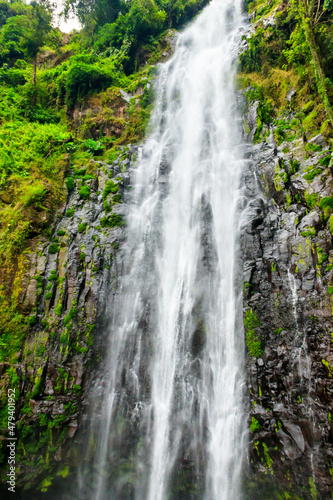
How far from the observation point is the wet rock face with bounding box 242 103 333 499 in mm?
6668

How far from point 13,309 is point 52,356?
2013 millimetres

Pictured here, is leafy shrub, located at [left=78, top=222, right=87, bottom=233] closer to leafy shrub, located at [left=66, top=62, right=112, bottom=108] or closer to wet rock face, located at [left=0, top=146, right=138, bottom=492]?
wet rock face, located at [left=0, top=146, right=138, bottom=492]

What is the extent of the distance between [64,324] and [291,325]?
7252 mm

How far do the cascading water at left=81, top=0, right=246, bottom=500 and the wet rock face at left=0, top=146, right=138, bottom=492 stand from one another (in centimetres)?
72

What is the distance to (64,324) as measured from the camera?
9328 millimetres

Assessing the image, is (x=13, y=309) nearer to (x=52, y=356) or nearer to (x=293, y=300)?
(x=52, y=356)

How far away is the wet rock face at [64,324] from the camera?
805cm

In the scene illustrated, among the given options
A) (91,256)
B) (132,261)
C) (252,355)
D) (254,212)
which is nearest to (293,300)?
(252,355)

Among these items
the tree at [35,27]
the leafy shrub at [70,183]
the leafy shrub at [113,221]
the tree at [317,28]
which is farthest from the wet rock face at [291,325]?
the tree at [35,27]

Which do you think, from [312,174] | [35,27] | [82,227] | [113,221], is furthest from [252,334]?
[35,27]

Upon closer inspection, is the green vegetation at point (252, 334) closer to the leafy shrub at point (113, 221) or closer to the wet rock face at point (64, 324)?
the wet rock face at point (64, 324)

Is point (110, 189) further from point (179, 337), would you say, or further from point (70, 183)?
point (179, 337)

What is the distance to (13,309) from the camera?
898cm

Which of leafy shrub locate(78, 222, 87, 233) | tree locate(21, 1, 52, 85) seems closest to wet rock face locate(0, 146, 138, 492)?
leafy shrub locate(78, 222, 87, 233)
